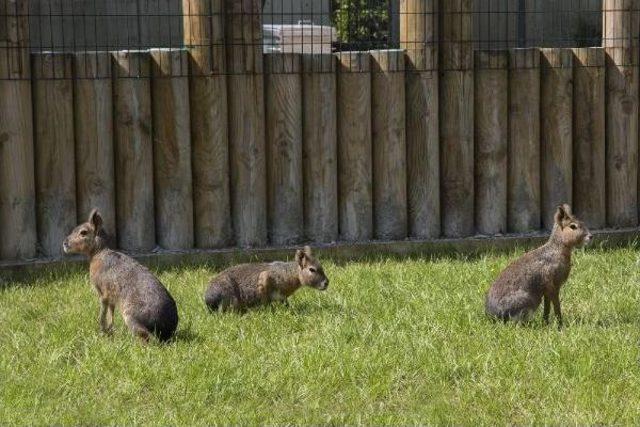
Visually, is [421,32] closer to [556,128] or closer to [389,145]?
[389,145]

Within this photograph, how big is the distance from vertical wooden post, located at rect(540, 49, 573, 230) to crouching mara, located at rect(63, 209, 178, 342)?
4532mm

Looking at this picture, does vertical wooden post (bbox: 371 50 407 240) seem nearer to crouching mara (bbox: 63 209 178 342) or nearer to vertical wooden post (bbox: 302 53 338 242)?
vertical wooden post (bbox: 302 53 338 242)

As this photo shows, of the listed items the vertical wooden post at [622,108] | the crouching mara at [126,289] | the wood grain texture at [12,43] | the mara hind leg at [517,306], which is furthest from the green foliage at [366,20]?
the mara hind leg at [517,306]

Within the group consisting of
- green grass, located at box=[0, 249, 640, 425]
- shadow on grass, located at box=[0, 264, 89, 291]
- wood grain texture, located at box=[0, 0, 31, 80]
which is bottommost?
green grass, located at box=[0, 249, 640, 425]

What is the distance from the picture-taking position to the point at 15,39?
1003 cm

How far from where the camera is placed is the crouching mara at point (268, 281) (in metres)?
8.68

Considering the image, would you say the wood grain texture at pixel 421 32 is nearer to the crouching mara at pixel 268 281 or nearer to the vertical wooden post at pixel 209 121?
the vertical wooden post at pixel 209 121

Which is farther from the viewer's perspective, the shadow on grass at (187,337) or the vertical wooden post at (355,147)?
the vertical wooden post at (355,147)

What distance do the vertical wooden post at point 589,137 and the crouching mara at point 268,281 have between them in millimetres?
3572

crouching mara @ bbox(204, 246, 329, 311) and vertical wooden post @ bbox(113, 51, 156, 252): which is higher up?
vertical wooden post @ bbox(113, 51, 156, 252)

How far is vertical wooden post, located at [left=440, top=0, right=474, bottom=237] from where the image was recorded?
11.0 metres

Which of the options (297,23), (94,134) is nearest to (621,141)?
(94,134)

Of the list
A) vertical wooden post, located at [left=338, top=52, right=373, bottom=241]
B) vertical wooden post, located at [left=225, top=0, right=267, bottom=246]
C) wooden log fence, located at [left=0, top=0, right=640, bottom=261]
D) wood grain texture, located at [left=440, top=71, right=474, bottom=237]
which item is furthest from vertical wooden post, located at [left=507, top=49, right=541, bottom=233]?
vertical wooden post, located at [left=225, top=0, right=267, bottom=246]

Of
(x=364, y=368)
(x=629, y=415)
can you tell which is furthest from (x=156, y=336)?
(x=629, y=415)
